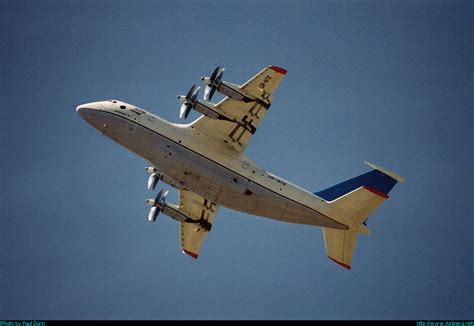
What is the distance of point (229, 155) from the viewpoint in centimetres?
4575

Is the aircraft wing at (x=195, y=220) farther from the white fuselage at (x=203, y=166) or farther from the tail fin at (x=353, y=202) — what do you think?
the tail fin at (x=353, y=202)

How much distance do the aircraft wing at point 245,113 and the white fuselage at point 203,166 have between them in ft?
2.45

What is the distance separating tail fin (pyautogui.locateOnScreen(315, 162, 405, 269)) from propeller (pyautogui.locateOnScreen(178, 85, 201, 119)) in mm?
10885

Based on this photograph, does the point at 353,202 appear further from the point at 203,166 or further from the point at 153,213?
the point at 153,213

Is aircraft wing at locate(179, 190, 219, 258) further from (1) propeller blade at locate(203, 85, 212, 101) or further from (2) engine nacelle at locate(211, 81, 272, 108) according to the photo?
(2) engine nacelle at locate(211, 81, 272, 108)

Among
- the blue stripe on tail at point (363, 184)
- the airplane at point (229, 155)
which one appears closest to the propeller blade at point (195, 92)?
the airplane at point (229, 155)

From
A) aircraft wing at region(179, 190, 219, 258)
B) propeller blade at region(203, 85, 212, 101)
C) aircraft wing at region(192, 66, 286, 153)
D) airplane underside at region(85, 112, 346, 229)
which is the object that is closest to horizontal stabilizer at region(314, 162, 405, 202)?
airplane underside at region(85, 112, 346, 229)

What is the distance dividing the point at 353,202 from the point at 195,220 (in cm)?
1288

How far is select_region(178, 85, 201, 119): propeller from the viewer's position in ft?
146

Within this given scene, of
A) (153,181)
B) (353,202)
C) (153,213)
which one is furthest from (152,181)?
(353,202)

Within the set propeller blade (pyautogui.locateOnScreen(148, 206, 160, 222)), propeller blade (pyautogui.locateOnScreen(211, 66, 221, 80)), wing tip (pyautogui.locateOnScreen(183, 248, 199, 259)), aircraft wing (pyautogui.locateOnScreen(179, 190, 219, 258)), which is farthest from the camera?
wing tip (pyautogui.locateOnScreen(183, 248, 199, 259))

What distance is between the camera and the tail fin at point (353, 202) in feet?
150

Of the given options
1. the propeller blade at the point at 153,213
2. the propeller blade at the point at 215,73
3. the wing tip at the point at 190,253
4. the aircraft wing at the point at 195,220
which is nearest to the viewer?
the propeller blade at the point at 215,73

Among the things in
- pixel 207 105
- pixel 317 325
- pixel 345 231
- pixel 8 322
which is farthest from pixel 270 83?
pixel 8 322
